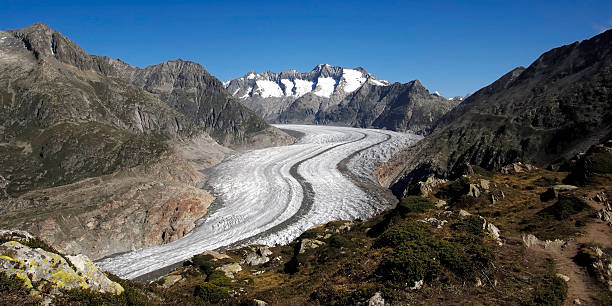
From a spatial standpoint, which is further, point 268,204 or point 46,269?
point 268,204

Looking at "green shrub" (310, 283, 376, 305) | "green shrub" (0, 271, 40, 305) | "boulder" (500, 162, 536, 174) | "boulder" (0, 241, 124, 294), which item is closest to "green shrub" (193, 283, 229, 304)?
"green shrub" (310, 283, 376, 305)

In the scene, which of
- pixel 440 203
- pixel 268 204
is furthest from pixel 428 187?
pixel 268 204

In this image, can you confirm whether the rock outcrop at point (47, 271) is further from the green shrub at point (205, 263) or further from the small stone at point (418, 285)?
the green shrub at point (205, 263)

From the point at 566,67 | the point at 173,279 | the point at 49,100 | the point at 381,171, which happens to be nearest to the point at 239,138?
the point at 49,100

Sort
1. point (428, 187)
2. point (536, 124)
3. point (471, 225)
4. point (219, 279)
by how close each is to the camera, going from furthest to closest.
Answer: point (536, 124)
point (428, 187)
point (219, 279)
point (471, 225)

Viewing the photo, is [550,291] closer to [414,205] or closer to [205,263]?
[414,205]

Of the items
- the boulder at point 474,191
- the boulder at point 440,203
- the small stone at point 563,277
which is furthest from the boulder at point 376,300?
the boulder at point 474,191

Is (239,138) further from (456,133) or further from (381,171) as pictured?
(456,133)
